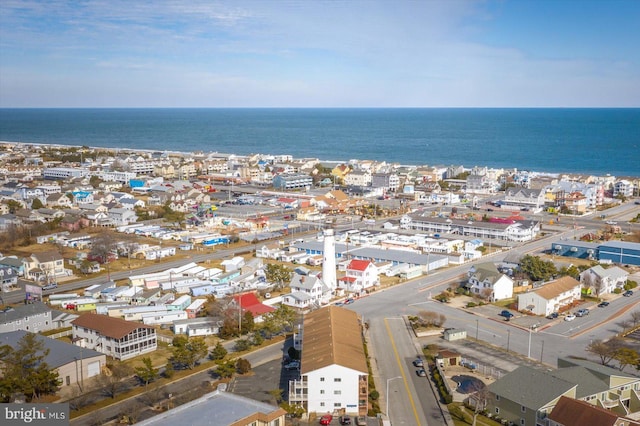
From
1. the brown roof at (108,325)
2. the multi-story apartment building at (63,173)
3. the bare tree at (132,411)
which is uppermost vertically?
the multi-story apartment building at (63,173)

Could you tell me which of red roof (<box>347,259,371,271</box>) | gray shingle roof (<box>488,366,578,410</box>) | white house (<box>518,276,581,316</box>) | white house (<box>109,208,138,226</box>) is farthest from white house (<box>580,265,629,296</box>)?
white house (<box>109,208,138,226</box>)

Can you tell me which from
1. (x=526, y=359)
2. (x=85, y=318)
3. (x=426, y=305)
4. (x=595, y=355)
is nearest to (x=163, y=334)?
(x=85, y=318)

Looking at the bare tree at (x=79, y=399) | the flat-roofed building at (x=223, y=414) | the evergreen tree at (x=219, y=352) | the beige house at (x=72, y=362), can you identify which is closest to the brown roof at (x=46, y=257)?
the beige house at (x=72, y=362)

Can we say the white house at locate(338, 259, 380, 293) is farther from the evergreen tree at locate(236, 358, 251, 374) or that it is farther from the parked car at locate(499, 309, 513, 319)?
the evergreen tree at locate(236, 358, 251, 374)

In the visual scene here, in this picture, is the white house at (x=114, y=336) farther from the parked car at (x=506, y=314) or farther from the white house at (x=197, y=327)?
the parked car at (x=506, y=314)

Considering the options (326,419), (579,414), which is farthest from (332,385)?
(579,414)

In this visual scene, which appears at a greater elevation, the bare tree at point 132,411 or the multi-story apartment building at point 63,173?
the multi-story apartment building at point 63,173

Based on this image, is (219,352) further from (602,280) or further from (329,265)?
(602,280)
